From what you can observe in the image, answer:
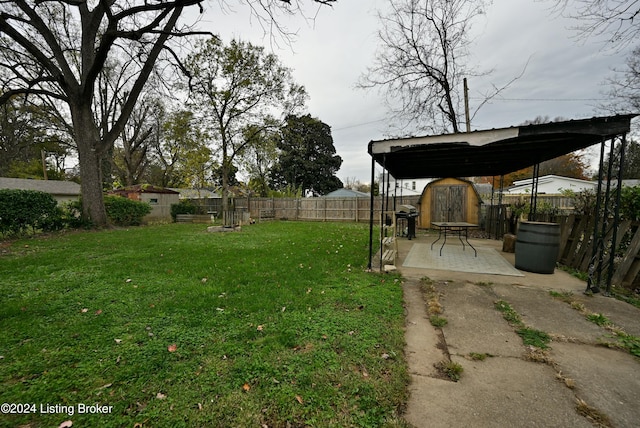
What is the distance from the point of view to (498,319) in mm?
2752

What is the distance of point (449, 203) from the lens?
11703 mm

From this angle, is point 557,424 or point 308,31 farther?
point 308,31

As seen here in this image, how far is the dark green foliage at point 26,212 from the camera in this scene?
25.0ft

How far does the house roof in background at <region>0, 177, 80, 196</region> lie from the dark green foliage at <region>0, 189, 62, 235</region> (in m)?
12.7

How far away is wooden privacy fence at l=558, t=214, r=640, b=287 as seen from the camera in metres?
3.57

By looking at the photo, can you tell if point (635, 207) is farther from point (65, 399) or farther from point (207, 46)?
point (207, 46)

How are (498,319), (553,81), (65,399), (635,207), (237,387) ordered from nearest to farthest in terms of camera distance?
(65,399) < (237,387) < (498,319) < (635,207) < (553,81)

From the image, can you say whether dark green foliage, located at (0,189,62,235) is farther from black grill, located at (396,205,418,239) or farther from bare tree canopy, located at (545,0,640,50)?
bare tree canopy, located at (545,0,640,50)

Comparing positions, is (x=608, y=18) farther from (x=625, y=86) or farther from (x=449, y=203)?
(x=449, y=203)

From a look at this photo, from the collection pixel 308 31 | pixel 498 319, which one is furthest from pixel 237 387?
pixel 308 31

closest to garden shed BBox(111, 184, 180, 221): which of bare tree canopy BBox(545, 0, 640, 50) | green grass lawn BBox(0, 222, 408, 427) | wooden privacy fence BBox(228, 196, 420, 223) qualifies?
wooden privacy fence BBox(228, 196, 420, 223)

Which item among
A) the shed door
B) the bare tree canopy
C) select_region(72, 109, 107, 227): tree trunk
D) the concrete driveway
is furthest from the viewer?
the shed door

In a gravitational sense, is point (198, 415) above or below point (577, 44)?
below

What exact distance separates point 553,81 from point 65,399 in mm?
→ 15051
